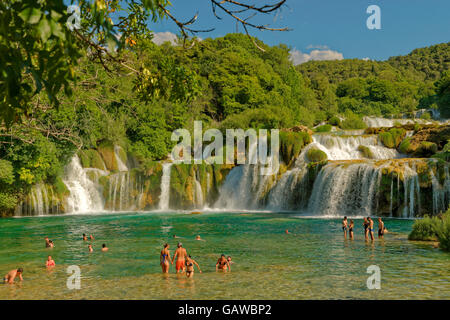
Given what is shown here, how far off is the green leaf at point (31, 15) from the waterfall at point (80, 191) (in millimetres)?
37287

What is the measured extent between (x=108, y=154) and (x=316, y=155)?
70.6ft

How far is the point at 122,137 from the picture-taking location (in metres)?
44.8

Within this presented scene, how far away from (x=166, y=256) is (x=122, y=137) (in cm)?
3302

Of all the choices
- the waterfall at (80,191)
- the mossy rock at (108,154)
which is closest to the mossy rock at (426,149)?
the mossy rock at (108,154)

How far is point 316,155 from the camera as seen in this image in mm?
37531

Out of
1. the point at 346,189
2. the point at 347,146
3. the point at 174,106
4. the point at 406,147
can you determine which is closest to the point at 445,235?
the point at 346,189

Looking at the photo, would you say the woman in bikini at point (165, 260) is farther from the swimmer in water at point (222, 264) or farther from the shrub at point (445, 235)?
the shrub at point (445, 235)

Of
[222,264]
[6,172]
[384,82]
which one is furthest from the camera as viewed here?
[384,82]

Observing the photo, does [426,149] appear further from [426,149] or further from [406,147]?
[406,147]

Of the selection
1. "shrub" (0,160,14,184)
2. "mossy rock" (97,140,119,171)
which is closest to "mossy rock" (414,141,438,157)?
"mossy rock" (97,140,119,171)

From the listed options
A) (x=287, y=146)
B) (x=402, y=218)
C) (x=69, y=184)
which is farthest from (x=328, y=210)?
(x=69, y=184)

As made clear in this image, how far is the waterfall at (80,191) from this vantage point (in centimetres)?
3816

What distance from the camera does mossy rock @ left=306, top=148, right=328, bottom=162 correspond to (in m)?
37.4
